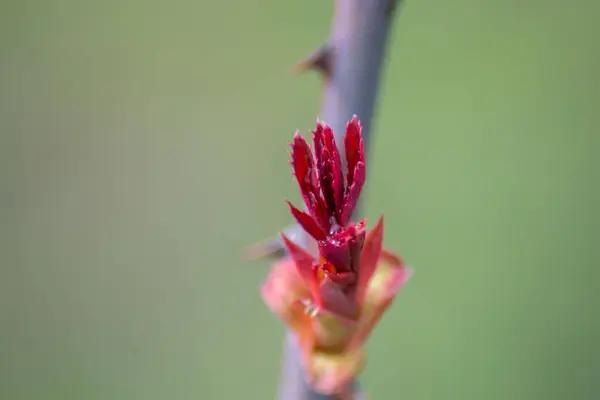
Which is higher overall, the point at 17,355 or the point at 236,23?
the point at 236,23

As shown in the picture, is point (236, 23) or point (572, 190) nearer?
point (572, 190)

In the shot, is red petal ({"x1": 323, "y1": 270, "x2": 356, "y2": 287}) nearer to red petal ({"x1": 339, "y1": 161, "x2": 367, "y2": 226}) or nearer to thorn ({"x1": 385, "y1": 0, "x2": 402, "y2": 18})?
red petal ({"x1": 339, "y1": 161, "x2": 367, "y2": 226})

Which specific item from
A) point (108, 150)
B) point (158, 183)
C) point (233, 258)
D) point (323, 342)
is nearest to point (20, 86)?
point (108, 150)

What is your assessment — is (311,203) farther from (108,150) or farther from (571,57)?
(108,150)

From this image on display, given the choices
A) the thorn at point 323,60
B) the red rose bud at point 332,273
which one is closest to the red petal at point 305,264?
the red rose bud at point 332,273

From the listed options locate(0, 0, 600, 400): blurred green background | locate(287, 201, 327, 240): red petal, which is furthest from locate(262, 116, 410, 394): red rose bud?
locate(0, 0, 600, 400): blurred green background
